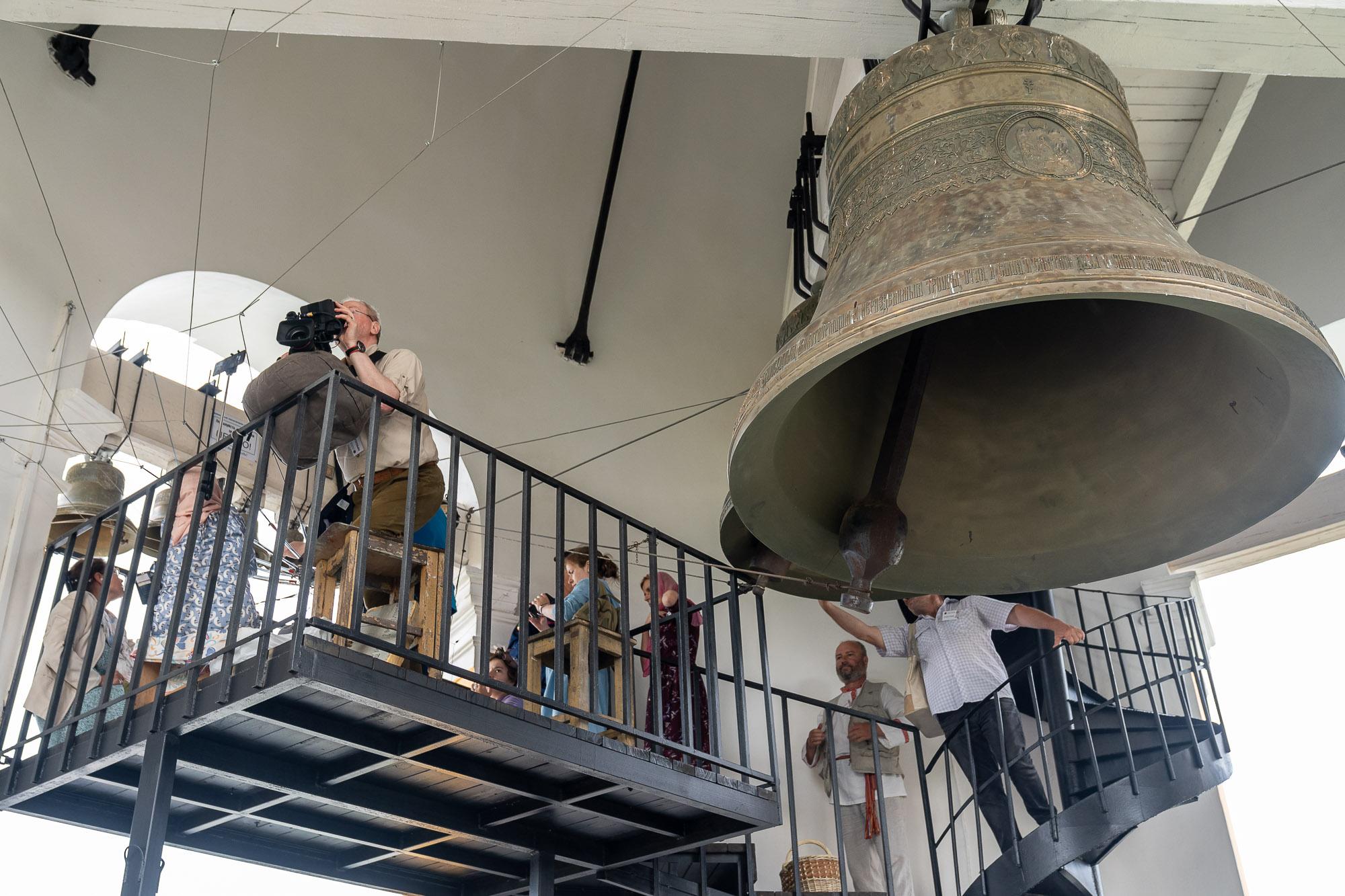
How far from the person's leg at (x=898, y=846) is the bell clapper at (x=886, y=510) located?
4.96 metres

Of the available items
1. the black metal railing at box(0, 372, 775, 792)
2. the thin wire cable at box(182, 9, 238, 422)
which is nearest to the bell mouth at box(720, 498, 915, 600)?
the black metal railing at box(0, 372, 775, 792)

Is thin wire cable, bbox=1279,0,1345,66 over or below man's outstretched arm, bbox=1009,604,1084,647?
over

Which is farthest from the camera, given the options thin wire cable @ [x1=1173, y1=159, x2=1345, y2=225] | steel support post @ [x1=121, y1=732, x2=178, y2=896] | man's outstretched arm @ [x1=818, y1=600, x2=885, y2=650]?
man's outstretched arm @ [x1=818, y1=600, x2=885, y2=650]

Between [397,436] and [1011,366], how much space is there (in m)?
2.30

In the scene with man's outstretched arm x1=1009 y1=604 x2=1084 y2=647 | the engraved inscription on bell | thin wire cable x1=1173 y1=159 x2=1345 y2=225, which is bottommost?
the engraved inscription on bell

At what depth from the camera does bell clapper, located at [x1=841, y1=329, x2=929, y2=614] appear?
2.46 m

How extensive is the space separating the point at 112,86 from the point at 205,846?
4.14m

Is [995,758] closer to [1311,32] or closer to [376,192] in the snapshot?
[1311,32]

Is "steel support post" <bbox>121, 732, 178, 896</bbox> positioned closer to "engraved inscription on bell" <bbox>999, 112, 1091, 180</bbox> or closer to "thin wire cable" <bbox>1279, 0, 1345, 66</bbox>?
"engraved inscription on bell" <bbox>999, 112, 1091, 180</bbox>

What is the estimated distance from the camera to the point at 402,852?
4.84m

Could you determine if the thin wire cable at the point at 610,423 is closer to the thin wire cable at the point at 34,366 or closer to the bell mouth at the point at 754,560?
the thin wire cable at the point at 34,366

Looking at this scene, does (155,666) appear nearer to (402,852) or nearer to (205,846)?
(205,846)

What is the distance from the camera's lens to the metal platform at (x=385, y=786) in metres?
3.58

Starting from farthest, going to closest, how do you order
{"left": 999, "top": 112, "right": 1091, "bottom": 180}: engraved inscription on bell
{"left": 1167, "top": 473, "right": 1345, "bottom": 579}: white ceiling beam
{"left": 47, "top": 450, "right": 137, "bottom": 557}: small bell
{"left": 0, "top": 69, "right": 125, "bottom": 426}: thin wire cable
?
{"left": 1167, "top": 473, "right": 1345, "bottom": 579}: white ceiling beam
{"left": 0, "top": 69, "right": 125, "bottom": 426}: thin wire cable
{"left": 47, "top": 450, "right": 137, "bottom": 557}: small bell
{"left": 999, "top": 112, "right": 1091, "bottom": 180}: engraved inscription on bell
